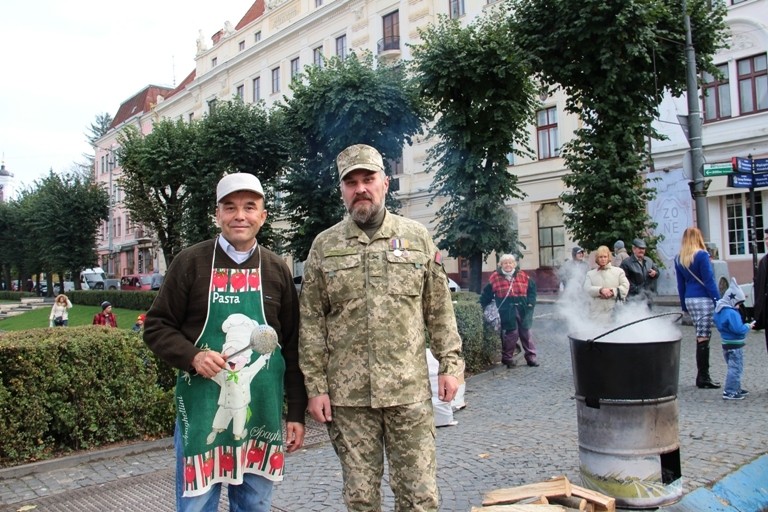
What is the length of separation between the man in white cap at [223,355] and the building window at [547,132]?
25.9 m

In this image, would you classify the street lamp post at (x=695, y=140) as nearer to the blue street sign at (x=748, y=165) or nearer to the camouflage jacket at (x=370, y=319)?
the blue street sign at (x=748, y=165)

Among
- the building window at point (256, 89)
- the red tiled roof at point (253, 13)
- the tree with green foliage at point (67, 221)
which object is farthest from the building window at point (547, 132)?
the tree with green foliage at point (67, 221)

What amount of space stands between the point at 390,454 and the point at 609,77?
13.8 metres

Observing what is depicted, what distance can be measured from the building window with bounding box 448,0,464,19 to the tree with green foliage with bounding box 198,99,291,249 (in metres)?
12.3

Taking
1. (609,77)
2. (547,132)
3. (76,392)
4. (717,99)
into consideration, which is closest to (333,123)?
(609,77)

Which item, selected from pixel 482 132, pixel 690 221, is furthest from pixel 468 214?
pixel 690 221

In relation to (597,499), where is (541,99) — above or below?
above

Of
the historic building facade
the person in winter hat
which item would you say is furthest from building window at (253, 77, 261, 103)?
the person in winter hat

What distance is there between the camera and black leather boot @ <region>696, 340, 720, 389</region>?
783 cm

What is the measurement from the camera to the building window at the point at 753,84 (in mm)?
21344

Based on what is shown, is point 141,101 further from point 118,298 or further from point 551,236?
point 551,236

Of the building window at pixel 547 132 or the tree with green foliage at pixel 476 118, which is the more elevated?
the building window at pixel 547 132

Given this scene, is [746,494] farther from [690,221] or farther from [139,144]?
[139,144]

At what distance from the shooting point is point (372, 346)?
9.93ft
